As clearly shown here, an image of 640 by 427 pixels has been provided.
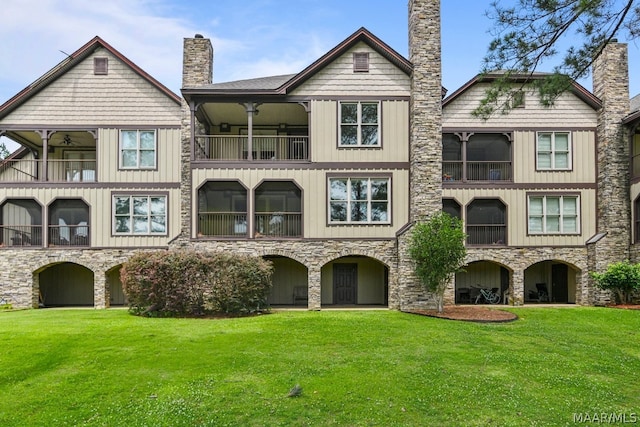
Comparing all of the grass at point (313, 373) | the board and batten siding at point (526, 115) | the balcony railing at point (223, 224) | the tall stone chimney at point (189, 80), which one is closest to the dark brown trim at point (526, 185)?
the board and batten siding at point (526, 115)

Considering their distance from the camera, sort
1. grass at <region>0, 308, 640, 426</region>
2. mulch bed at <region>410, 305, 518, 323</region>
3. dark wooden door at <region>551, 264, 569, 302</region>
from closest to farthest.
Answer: grass at <region>0, 308, 640, 426</region> < mulch bed at <region>410, 305, 518, 323</region> < dark wooden door at <region>551, 264, 569, 302</region>

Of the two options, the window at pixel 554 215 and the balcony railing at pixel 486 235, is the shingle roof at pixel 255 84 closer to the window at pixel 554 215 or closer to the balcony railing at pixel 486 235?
the balcony railing at pixel 486 235

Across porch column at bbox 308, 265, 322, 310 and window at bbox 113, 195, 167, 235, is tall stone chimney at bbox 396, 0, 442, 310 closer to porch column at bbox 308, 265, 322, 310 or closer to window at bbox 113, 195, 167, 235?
porch column at bbox 308, 265, 322, 310

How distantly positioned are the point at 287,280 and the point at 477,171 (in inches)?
381

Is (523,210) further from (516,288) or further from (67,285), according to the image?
(67,285)

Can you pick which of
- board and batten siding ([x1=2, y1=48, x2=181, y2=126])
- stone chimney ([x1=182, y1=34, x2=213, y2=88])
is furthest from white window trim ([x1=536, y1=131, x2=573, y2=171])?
board and batten siding ([x1=2, y1=48, x2=181, y2=126])

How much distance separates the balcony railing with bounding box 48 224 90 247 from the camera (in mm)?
19938

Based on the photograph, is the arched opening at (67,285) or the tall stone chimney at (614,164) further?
the arched opening at (67,285)

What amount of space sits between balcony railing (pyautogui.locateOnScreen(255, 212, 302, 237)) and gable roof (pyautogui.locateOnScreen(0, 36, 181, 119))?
6343 mm

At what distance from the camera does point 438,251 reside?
15594 mm

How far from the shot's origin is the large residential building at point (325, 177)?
18062 mm

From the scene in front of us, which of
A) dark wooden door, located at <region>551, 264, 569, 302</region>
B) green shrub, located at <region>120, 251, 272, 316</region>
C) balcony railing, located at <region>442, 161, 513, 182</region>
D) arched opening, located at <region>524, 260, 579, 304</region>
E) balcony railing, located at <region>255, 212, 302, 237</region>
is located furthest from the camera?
dark wooden door, located at <region>551, 264, 569, 302</region>

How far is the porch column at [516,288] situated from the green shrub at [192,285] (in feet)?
34.1

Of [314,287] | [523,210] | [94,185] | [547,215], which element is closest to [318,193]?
[314,287]
